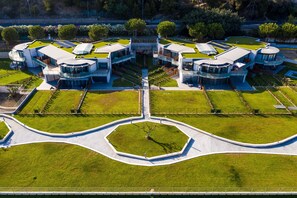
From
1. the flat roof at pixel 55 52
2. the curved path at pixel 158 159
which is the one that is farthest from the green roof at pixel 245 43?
the flat roof at pixel 55 52

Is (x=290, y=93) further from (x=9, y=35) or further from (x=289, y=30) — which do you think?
(x=9, y=35)

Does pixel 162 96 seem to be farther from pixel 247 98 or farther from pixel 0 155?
pixel 0 155

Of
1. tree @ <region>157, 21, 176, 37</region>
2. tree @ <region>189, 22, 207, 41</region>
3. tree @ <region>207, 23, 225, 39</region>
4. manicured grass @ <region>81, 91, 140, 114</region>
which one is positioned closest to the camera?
manicured grass @ <region>81, 91, 140, 114</region>

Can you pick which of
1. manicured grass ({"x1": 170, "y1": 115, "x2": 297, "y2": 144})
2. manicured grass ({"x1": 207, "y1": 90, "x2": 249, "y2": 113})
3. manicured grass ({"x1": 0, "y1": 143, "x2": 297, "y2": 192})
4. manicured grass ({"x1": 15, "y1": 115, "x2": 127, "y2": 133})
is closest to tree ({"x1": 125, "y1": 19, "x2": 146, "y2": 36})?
manicured grass ({"x1": 207, "y1": 90, "x2": 249, "y2": 113})

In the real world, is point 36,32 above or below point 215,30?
below

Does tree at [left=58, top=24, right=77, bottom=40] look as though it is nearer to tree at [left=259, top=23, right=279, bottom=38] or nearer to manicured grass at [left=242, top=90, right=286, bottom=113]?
manicured grass at [left=242, top=90, right=286, bottom=113]

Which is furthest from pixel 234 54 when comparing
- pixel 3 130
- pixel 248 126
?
pixel 3 130
